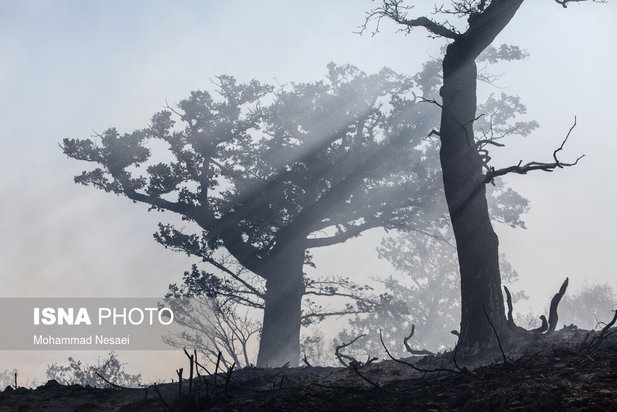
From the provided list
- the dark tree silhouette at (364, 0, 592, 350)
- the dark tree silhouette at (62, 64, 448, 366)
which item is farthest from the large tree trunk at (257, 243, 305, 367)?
the dark tree silhouette at (364, 0, 592, 350)

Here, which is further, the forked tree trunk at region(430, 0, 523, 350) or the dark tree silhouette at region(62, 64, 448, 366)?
the dark tree silhouette at region(62, 64, 448, 366)

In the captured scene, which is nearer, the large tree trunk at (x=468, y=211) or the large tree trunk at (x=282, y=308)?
the large tree trunk at (x=468, y=211)

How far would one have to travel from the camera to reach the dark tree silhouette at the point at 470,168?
671cm

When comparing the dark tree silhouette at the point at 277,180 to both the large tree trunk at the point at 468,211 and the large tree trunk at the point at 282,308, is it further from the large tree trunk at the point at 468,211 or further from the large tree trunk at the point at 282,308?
the large tree trunk at the point at 468,211

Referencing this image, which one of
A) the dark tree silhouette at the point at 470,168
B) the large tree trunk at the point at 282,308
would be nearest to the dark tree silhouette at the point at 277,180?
the large tree trunk at the point at 282,308

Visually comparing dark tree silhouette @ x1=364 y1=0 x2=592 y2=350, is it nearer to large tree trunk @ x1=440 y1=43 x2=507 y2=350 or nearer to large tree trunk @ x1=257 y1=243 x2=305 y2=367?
large tree trunk @ x1=440 y1=43 x2=507 y2=350

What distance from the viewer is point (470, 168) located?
24.3 feet

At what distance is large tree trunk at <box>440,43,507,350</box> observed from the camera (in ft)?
21.9

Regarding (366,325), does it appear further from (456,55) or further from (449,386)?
(449,386)

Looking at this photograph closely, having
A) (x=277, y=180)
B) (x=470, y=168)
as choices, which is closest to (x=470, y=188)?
(x=470, y=168)

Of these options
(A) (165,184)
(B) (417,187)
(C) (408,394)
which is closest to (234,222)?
(A) (165,184)

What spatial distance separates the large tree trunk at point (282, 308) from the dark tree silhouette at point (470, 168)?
8638 mm

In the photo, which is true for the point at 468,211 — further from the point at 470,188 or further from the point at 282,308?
the point at 282,308

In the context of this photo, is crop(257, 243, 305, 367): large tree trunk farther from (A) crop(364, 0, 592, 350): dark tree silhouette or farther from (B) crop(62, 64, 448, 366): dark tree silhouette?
(A) crop(364, 0, 592, 350): dark tree silhouette
